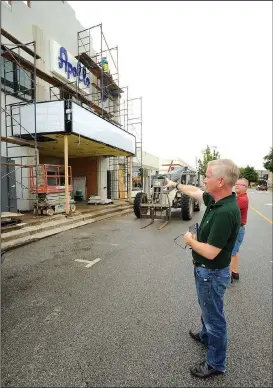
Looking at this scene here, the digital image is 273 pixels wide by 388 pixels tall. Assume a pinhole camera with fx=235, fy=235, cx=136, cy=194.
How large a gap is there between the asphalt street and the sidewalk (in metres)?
0.93

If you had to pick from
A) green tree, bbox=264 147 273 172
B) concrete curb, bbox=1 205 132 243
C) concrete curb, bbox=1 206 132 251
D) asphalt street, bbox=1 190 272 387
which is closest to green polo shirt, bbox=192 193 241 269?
asphalt street, bbox=1 190 272 387

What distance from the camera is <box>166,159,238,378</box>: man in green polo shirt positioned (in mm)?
1957

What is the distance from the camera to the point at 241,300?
3449 millimetres

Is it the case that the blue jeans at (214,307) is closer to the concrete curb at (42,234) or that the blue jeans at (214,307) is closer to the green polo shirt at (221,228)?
the green polo shirt at (221,228)

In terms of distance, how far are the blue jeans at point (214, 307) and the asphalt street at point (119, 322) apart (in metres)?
0.22

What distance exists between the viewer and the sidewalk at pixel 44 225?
6.19 meters

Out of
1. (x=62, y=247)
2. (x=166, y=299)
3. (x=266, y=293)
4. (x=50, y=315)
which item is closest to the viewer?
(x=50, y=315)

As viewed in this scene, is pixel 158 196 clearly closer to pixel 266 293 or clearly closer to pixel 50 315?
pixel 266 293

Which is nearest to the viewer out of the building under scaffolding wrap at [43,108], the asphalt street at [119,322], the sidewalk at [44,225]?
the asphalt street at [119,322]

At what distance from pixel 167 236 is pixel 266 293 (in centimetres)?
373

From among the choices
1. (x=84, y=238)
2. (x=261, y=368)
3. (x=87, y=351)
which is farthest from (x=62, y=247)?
(x=261, y=368)

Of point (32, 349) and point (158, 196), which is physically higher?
point (158, 196)

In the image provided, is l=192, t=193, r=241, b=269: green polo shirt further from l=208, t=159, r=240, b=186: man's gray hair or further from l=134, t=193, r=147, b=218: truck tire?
l=134, t=193, r=147, b=218: truck tire

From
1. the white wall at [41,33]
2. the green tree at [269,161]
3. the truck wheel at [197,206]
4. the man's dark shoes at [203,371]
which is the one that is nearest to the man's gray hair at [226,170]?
the man's dark shoes at [203,371]
